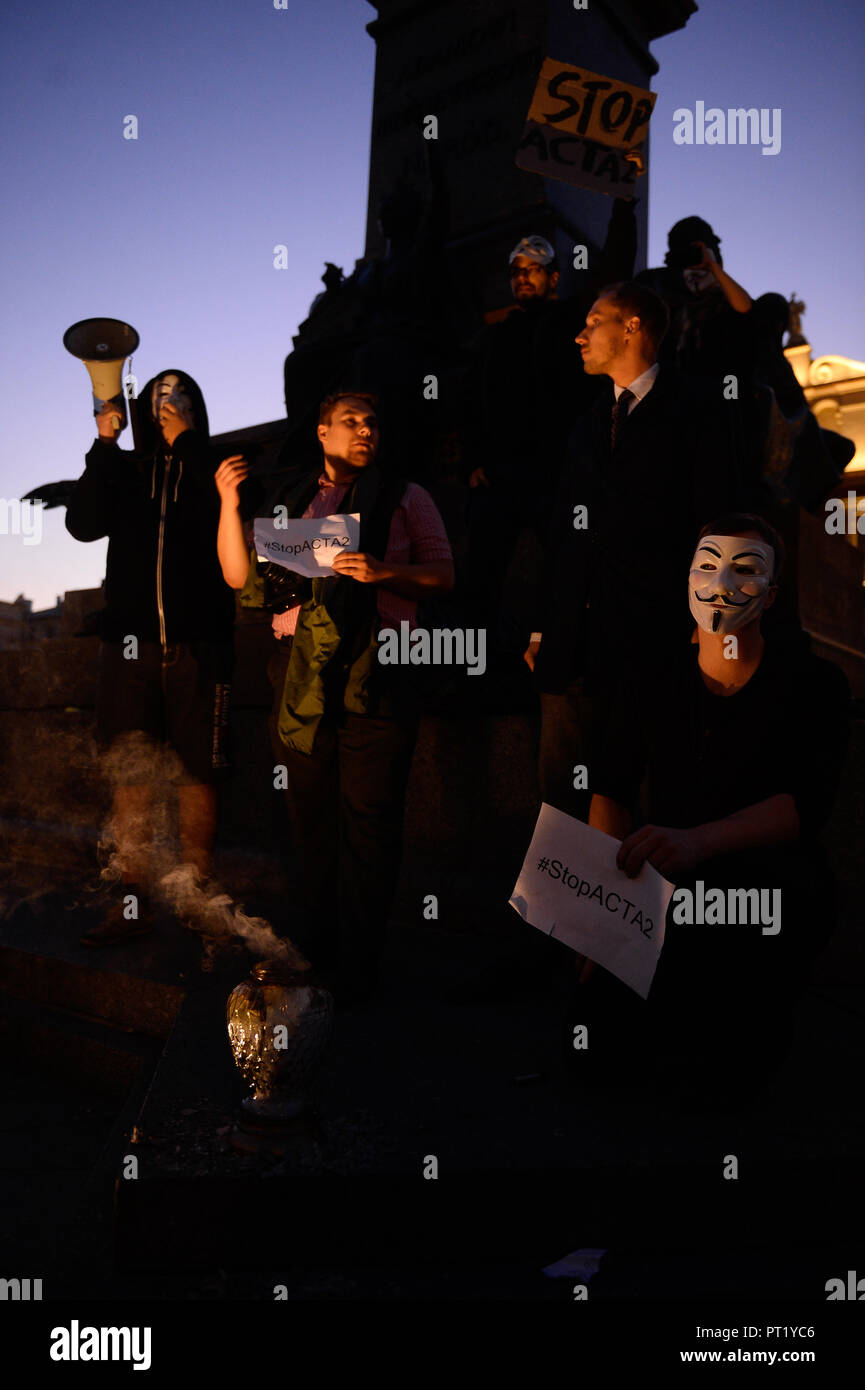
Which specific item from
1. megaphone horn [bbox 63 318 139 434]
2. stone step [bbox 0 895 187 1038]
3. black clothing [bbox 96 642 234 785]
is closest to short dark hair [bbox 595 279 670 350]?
black clothing [bbox 96 642 234 785]

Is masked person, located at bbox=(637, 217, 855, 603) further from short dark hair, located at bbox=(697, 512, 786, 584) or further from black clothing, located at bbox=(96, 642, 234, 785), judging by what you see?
black clothing, located at bbox=(96, 642, 234, 785)

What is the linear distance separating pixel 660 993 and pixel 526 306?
3.70 m

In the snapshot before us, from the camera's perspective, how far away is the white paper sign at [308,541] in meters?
3.58

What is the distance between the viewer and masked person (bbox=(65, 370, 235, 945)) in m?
4.31

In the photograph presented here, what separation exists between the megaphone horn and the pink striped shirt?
135 centimetres

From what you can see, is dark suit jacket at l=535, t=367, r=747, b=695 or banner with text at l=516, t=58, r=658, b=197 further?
banner with text at l=516, t=58, r=658, b=197

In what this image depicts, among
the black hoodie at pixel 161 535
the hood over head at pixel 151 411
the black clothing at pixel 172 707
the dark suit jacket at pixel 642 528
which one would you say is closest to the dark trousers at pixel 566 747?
the dark suit jacket at pixel 642 528

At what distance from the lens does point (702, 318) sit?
5.81m

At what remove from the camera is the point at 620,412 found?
143 inches

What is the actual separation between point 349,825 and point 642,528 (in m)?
1.40

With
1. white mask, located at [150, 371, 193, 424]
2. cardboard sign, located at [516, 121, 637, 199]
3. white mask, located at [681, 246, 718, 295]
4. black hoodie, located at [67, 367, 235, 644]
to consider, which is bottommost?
black hoodie, located at [67, 367, 235, 644]

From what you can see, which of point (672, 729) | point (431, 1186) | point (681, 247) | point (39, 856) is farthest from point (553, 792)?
point (39, 856)

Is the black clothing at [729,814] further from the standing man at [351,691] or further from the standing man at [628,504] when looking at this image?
the standing man at [351,691]

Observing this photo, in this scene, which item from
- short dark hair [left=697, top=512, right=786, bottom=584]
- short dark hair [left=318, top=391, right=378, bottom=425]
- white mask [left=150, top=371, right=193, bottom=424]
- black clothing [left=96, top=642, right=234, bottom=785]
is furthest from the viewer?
white mask [left=150, top=371, right=193, bottom=424]
